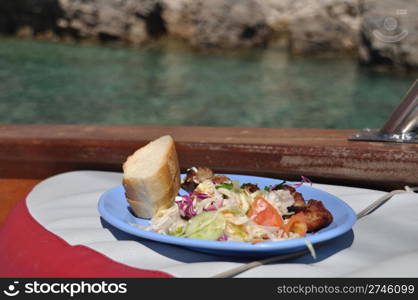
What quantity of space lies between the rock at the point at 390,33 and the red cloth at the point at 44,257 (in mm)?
14681

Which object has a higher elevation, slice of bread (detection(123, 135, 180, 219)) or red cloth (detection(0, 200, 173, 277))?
slice of bread (detection(123, 135, 180, 219))

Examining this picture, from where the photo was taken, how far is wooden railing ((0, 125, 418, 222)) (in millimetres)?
1586

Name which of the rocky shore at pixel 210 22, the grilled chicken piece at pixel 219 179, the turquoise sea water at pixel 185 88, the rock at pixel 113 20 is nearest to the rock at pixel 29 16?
the rocky shore at pixel 210 22

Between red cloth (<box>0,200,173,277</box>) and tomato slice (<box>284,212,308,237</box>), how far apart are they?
252 millimetres

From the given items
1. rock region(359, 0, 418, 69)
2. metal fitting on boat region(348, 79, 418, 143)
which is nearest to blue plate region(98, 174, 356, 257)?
metal fitting on boat region(348, 79, 418, 143)

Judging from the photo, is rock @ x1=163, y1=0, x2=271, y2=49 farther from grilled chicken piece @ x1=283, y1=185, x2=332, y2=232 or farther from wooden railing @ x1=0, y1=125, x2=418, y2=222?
grilled chicken piece @ x1=283, y1=185, x2=332, y2=232

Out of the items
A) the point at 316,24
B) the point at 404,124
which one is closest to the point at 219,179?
the point at 404,124

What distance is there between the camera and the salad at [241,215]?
1090 millimetres

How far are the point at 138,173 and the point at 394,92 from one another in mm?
16170

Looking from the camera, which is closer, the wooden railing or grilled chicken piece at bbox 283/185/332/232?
grilled chicken piece at bbox 283/185/332/232

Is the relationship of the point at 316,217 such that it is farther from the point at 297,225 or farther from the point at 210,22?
the point at 210,22

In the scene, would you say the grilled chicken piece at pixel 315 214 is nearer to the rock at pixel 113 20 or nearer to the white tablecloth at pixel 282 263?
the white tablecloth at pixel 282 263

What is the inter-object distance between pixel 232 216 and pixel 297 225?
12 cm

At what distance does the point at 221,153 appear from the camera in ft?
5.49
